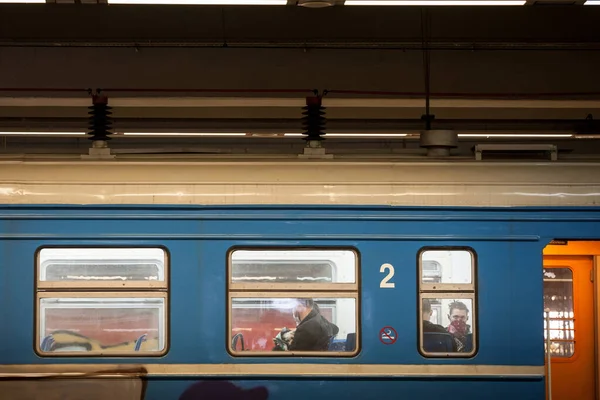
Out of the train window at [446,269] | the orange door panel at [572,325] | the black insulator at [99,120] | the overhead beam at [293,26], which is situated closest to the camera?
the train window at [446,269]

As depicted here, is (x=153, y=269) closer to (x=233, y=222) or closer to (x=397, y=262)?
(x=233, y=222)

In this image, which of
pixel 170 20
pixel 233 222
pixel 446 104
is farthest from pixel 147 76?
pixel 233 222

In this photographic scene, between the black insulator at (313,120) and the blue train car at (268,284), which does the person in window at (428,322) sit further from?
the black insulator at (313,120)

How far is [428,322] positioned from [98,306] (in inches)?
96.1

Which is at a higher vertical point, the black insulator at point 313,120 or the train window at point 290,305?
the black insulator at point 313,120

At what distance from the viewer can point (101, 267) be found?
6.40 m

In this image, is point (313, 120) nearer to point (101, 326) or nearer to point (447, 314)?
point (447, 314)

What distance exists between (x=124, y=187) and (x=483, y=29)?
7.76 meters

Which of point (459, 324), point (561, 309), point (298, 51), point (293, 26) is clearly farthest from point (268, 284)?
point (298, 51)

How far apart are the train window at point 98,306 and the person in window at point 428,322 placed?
192cm

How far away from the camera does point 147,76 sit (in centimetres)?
1309

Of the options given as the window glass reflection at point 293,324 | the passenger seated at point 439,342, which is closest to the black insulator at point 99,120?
the window glass reflection at point 293,324

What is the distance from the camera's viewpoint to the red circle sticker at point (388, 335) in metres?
6.40

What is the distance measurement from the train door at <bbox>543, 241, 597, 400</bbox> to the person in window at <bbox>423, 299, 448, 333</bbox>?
1.99 m
